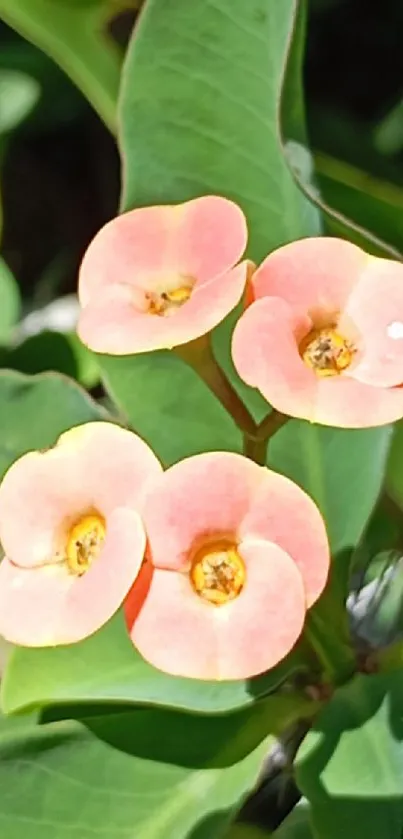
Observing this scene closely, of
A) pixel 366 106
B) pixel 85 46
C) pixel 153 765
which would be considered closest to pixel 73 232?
pixel 366 106

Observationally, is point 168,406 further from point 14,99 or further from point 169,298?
point 14,99

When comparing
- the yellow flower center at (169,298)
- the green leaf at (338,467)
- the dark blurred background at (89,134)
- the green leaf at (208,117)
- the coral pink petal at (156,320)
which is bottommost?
the dark blurred background at (89,134)

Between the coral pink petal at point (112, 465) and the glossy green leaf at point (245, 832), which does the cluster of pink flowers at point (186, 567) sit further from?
the glossy green leaf at point (245, 832)

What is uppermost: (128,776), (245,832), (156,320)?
(156,320)

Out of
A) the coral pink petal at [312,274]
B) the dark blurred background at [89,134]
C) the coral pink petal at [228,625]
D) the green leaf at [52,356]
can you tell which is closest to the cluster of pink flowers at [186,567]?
the coral pink petal at [228,625]

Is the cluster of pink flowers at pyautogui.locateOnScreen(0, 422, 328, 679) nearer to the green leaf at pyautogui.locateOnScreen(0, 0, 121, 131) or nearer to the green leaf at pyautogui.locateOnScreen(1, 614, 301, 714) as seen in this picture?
the green leaf at pyautogui.locateOnScreen(1, 614, 301, 714)

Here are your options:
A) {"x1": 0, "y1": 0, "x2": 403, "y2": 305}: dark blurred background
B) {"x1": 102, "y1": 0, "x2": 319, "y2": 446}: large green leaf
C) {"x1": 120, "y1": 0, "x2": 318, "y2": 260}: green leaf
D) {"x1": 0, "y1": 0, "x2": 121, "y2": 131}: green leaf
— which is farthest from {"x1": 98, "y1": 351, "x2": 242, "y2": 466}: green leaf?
{"x1": 0, "y1": 0, "x2": 403, "y2": 305}: dark blurred background

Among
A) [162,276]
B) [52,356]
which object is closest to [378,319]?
[162,276]

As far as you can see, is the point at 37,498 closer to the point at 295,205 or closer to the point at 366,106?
the point at 295,205
